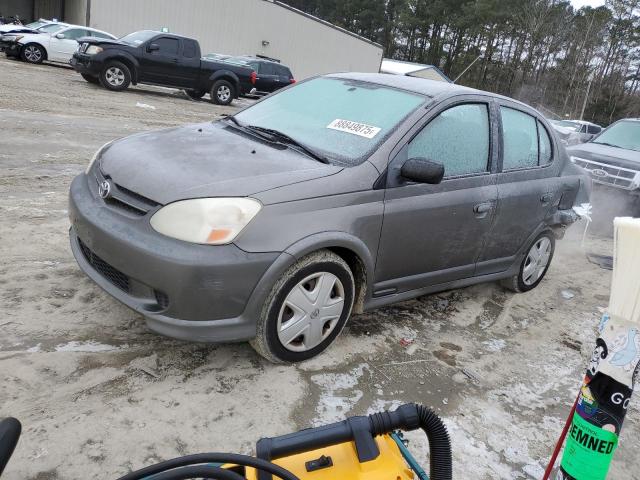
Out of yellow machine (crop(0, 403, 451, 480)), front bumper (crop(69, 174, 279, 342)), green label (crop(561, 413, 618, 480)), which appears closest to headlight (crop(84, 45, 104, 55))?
front bumper (crop(69, 174, 279, 342))

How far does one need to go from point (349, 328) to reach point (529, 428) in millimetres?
1236

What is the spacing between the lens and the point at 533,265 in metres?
4.66

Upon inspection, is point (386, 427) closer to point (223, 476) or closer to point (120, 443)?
point (223, 476)

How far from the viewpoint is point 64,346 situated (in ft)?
9.47

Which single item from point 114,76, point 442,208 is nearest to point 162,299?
A: point 442,208

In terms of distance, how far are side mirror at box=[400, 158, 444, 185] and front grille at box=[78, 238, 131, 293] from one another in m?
1.65

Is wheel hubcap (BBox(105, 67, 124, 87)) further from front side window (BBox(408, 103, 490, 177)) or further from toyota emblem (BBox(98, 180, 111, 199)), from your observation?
front side window (BBox(408, 103, 490, 177))

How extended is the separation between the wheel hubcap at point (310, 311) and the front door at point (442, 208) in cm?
36

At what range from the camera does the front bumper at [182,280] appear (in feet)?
8.39

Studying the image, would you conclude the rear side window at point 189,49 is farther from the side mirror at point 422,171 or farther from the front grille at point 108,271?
the side mirror at point 422,171

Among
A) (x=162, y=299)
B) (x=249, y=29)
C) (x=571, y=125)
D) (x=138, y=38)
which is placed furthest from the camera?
(x=249, y=29)

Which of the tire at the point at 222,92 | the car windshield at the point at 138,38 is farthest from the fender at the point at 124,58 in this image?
the tire at the point at 222,92

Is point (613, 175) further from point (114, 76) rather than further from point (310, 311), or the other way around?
point (114, 76)

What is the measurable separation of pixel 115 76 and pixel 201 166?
1275 cm
